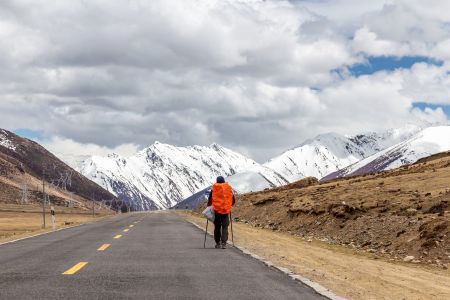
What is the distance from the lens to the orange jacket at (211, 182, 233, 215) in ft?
66.5

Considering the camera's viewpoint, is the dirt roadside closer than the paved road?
No

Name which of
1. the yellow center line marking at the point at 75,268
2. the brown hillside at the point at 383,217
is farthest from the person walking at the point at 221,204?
the brown hillside at the point at 383,217

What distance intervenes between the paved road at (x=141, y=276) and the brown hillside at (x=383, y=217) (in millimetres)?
8478

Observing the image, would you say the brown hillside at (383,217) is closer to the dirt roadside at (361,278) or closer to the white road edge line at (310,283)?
the dirt roadside at (361,278)

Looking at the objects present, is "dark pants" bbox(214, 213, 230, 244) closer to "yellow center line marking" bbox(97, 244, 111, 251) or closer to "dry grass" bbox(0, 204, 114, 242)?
"yellow center line marking" bbox(97, 244, 111, 251)

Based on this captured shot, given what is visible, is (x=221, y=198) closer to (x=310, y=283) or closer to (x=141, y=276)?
(x=141, y=276)

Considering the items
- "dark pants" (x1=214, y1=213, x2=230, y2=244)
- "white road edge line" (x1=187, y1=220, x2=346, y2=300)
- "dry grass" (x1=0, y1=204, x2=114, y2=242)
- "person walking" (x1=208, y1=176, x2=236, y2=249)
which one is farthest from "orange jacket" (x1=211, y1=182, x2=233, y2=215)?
"dry grass" (x1=0, y1=204, x2=114, y2=242)

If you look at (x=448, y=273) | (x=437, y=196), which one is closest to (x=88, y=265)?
(x=448, y=273)

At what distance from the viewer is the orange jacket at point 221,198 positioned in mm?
20266

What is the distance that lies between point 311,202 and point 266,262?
2584cm

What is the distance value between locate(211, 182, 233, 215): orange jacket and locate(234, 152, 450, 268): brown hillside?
729 cm

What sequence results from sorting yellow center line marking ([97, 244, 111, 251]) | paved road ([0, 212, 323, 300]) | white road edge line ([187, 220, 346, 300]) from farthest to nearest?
1. yellow center line marking ([97, 244, 111, 251])
2. white road edge line ([187, 220, 346, 300])
3. paved road ([0, 212, 323, 300])

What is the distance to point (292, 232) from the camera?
37.2 metres

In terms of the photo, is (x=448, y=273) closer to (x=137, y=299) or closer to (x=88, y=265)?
(x=88, y=265)
